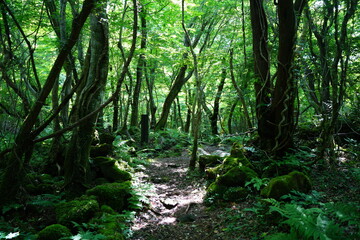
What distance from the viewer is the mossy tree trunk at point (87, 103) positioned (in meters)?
5.46

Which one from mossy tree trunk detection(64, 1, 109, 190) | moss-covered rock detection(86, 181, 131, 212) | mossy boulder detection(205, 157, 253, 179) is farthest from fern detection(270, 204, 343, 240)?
mossy tree trunk detection(64, 1, 109, 190)

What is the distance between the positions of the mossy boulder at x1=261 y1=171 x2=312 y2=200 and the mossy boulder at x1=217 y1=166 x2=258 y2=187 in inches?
35.7

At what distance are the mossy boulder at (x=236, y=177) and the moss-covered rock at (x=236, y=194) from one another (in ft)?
0.80

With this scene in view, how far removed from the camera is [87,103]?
5512mm

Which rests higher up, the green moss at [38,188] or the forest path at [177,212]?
the green moss at [38,188]

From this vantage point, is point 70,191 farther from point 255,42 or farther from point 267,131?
point 255,42

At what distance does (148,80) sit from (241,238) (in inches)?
589

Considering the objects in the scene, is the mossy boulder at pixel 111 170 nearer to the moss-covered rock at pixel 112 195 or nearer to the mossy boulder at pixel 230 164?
the moss-covered rock at pixel 112 195

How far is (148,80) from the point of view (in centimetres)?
1752

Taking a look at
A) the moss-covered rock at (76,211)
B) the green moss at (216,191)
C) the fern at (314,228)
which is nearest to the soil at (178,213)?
the green moss at (216,191)

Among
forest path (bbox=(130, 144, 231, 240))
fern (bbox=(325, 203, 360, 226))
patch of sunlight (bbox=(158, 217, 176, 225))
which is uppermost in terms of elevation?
fern (bbox=(325, 203, 360, 226))

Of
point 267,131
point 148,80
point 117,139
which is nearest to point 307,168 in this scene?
point 267,131

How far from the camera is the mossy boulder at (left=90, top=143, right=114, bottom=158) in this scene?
280 inches

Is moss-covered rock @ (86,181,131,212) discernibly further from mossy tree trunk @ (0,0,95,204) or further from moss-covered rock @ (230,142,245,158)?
moss-covered rock @ (230,142,245,158)
